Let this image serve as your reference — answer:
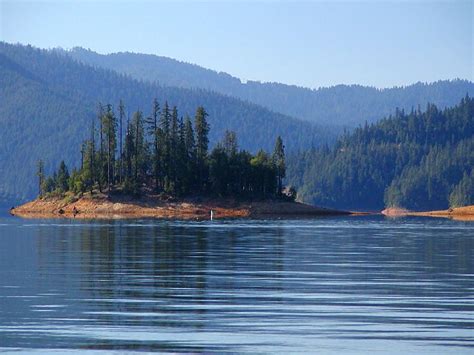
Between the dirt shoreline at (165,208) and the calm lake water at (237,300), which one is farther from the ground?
the dirt shoreline at (165,208)

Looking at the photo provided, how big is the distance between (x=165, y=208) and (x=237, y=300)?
477ft

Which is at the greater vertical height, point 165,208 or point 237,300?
point 165,208

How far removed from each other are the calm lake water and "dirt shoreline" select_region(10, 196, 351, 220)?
108 meters

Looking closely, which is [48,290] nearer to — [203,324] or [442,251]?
[203,324]

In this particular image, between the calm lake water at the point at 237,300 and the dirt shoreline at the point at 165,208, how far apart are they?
10766 cm

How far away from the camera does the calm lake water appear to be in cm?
3195

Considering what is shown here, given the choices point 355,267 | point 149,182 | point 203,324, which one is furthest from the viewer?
point 149,182

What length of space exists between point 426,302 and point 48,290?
14.9 meters

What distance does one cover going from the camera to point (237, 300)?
41.5 metres

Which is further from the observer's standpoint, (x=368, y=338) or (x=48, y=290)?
(x=48, y=290)

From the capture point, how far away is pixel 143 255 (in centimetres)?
6781

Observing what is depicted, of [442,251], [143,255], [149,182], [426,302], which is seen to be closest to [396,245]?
[442,251]

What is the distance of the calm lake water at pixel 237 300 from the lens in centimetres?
3195

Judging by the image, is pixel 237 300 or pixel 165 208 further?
pixel 165 208
